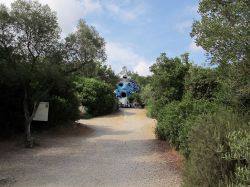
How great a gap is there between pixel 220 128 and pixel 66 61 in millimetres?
10260

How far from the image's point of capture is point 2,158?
12.2 meters

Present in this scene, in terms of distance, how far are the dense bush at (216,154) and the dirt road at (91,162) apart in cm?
326

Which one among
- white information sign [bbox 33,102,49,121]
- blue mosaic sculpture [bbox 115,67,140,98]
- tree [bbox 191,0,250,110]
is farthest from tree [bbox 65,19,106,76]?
blue mosaic sculpture [bbox 115,67,140,98]

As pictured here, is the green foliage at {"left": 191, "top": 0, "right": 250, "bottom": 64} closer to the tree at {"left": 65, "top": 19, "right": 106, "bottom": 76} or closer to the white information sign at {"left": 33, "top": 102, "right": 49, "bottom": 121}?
the tree at {"left": 65, "top": 19, "right": 106, "bottom": 76}

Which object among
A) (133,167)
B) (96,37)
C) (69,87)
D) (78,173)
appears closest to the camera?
(78,173)

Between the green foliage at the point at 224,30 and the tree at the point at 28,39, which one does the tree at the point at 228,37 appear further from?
the tree at the point at 28,39

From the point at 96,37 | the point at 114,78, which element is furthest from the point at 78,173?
the point at 114,78

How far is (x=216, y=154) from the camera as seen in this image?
543 cm

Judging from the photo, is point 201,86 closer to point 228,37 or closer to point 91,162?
point 91,162

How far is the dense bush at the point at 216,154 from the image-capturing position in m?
4.91

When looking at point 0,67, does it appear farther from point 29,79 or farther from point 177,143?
point 177,143

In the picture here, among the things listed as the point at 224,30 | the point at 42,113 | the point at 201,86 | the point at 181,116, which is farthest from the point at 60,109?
the point at 224,30

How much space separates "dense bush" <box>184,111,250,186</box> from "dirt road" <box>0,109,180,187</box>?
326 centimetres

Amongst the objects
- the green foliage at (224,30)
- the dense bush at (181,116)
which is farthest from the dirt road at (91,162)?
the green foliage at (224,30)
